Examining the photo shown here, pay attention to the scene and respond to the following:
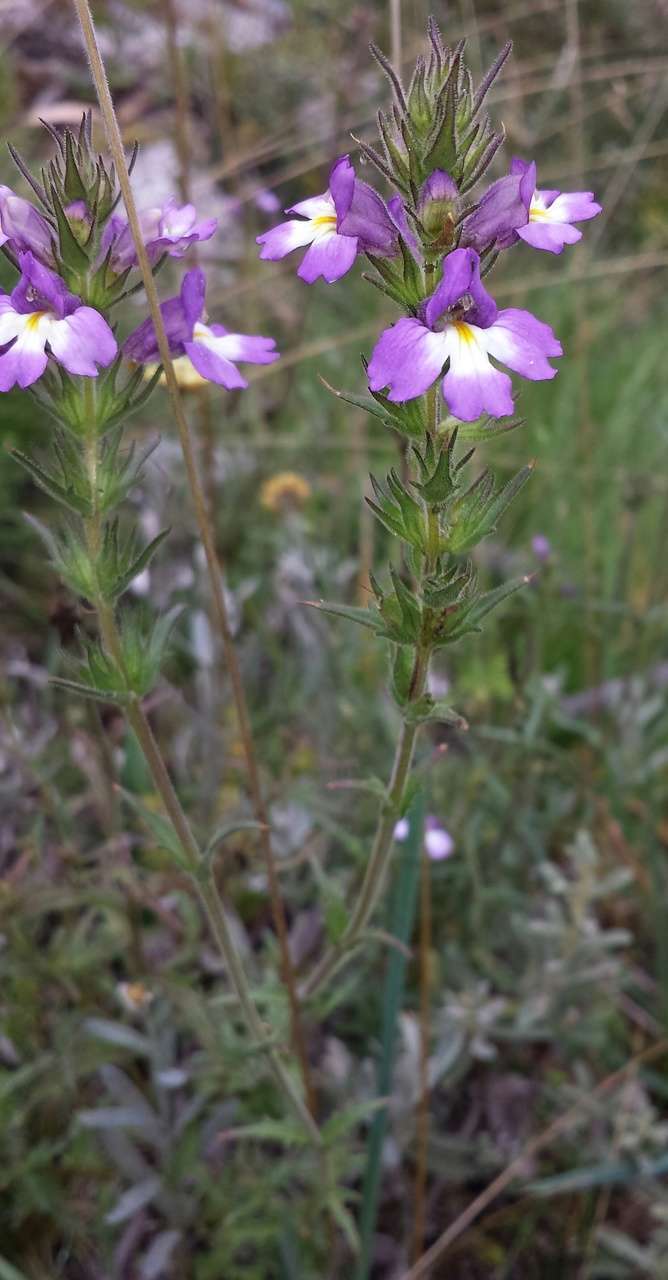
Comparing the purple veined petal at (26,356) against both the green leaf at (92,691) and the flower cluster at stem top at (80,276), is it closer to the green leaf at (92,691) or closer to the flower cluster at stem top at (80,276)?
the flower cluster at stem top at (80,276)

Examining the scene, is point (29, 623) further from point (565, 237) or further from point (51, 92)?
point (51, 92)

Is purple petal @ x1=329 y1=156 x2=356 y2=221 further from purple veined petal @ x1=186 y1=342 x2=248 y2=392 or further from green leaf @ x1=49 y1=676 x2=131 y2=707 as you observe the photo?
green leaf @ x1=49 y1=676 x2=131 y2=707

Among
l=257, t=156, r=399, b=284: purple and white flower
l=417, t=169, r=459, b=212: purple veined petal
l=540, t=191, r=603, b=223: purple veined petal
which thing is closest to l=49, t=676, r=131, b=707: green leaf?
l=257, t=156, r=399, b=284: purple and white flower

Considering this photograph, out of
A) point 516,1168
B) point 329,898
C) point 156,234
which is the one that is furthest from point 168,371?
point 516,1168

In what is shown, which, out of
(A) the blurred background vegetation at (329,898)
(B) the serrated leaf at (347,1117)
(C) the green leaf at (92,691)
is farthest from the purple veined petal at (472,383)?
(B) the serrated leaf at (347,1117)

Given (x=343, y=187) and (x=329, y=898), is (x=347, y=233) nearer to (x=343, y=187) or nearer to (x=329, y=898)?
(x=343, y=187)

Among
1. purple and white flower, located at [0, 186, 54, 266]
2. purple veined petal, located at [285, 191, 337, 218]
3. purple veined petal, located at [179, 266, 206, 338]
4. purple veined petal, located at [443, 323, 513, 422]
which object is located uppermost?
purple and white flower, located at [0, 186, 54, 266]
